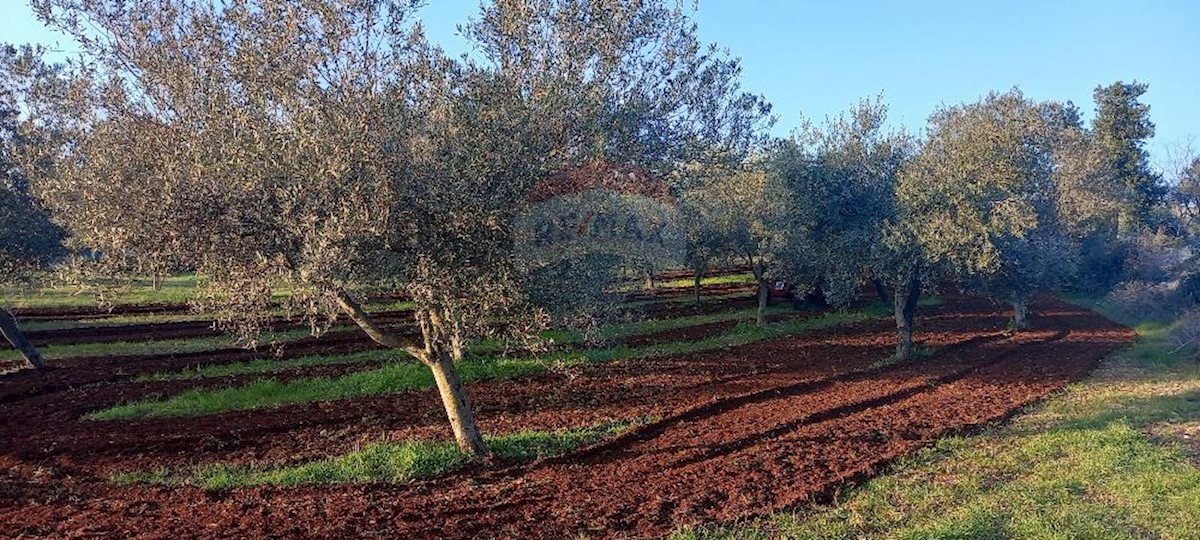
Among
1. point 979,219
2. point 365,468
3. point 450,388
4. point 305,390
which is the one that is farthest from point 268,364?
point 979,219

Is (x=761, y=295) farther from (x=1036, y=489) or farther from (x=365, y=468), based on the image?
(x=365, y=468)

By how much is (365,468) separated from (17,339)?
58.9 ft

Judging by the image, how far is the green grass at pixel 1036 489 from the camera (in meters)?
9.09

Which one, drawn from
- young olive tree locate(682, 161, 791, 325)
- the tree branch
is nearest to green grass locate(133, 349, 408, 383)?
the tree branch

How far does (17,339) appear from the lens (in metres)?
23.4

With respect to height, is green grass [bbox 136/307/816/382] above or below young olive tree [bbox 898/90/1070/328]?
below

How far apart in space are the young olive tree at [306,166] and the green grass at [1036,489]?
188 inches

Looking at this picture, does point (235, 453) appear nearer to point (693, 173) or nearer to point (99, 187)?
point (99, 187)

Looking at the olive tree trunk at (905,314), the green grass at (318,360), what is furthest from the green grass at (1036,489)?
the green grass at (318,360)

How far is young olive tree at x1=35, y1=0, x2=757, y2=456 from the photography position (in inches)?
367

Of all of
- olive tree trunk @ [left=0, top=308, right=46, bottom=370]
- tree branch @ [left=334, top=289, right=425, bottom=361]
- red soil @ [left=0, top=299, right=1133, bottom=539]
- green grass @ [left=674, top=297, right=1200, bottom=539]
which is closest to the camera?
green grass @ [left=674, top=297, right=1200, bottom=539]

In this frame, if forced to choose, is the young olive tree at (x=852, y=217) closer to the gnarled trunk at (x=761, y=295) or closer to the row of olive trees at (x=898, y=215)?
the row of olive trees at (x=898, y=215)

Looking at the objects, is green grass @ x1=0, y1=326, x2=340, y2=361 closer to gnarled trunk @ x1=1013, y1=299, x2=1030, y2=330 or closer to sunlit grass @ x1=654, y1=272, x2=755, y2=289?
sunlit grass @ x1=654, y1=272, x2=755, y2=289

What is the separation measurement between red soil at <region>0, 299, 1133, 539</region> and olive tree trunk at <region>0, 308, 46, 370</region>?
8.18 ft
